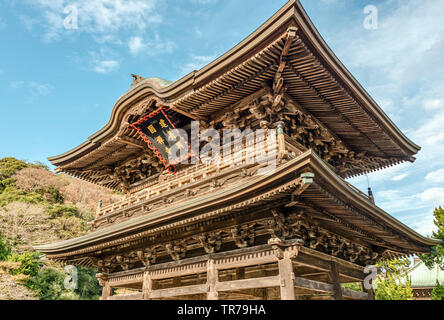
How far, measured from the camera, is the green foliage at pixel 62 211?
32375mm

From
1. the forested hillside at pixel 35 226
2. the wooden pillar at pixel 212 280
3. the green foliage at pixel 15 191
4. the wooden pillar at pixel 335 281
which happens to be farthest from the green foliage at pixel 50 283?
the wooden pillar at pixel 335 281

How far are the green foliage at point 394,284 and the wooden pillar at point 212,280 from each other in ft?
54.7

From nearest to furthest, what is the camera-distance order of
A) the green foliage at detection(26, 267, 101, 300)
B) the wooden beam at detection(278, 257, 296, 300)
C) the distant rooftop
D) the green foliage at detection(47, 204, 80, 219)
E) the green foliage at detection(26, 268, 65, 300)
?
1. the wooden beam at detection(278, 257, 296, 300)
2. the green foliage at detection(26, 267, 101, 300)
3. the green foliage at detection(26, 268, 65, 300)
4. the distant rooftop
5. the green foliage at detection(47, 204, 80, 219)

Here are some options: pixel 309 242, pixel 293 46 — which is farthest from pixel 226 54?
pixel 309 242

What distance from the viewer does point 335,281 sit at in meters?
7.83

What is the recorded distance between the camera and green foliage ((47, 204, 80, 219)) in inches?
1275

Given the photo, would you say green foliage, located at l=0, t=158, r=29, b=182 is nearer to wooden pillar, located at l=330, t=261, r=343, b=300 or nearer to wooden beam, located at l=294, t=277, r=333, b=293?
wooden pillar, located at l=330, t=261, r=343, b=300

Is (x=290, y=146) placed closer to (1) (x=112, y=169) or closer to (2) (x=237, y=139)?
(2) (x=237, y=139)

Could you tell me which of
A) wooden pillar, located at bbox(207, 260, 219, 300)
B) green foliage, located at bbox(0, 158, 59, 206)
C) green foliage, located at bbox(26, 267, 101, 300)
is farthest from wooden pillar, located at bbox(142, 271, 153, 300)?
green foliage, located at bbox(0, 158, 59, 206)

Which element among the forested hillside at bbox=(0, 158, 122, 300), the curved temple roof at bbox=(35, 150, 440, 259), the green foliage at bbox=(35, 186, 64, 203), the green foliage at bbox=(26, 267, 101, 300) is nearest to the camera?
the curved temple roof at bbox=(35, 150, 440, 259)

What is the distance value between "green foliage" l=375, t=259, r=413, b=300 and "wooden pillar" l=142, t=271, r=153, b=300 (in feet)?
54.5

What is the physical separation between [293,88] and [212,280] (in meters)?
5.25

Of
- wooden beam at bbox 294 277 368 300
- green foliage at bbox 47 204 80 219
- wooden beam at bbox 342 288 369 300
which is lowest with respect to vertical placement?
wooden beam at bbox 342 288 369 300
